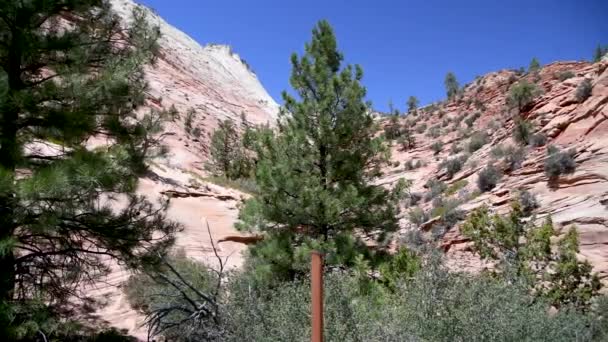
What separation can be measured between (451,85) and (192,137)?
2388 cm

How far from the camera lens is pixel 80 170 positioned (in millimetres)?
4258

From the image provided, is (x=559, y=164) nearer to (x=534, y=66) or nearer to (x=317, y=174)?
(x=317, y=174)

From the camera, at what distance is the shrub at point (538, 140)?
48.5 ft

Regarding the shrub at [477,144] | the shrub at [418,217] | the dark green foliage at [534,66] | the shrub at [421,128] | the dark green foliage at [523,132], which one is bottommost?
the shrub at [418,217]

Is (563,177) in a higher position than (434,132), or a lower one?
lower

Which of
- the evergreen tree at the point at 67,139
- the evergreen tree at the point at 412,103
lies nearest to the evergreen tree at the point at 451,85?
the evergreen tree at the point at 412,103

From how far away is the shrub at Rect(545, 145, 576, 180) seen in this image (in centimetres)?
1209


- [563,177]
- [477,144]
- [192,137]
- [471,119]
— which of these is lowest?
[563,177]

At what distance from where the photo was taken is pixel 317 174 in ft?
29.5

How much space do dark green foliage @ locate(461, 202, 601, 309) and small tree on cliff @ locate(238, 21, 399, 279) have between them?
82.0 inches

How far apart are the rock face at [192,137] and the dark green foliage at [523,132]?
10669 millimetres

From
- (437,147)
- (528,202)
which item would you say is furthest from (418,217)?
(437,147)

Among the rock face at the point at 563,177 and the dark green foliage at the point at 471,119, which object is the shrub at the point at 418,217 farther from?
the dark green foliage at the point at 471,119

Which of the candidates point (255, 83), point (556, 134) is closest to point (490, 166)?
point (556, 134)
